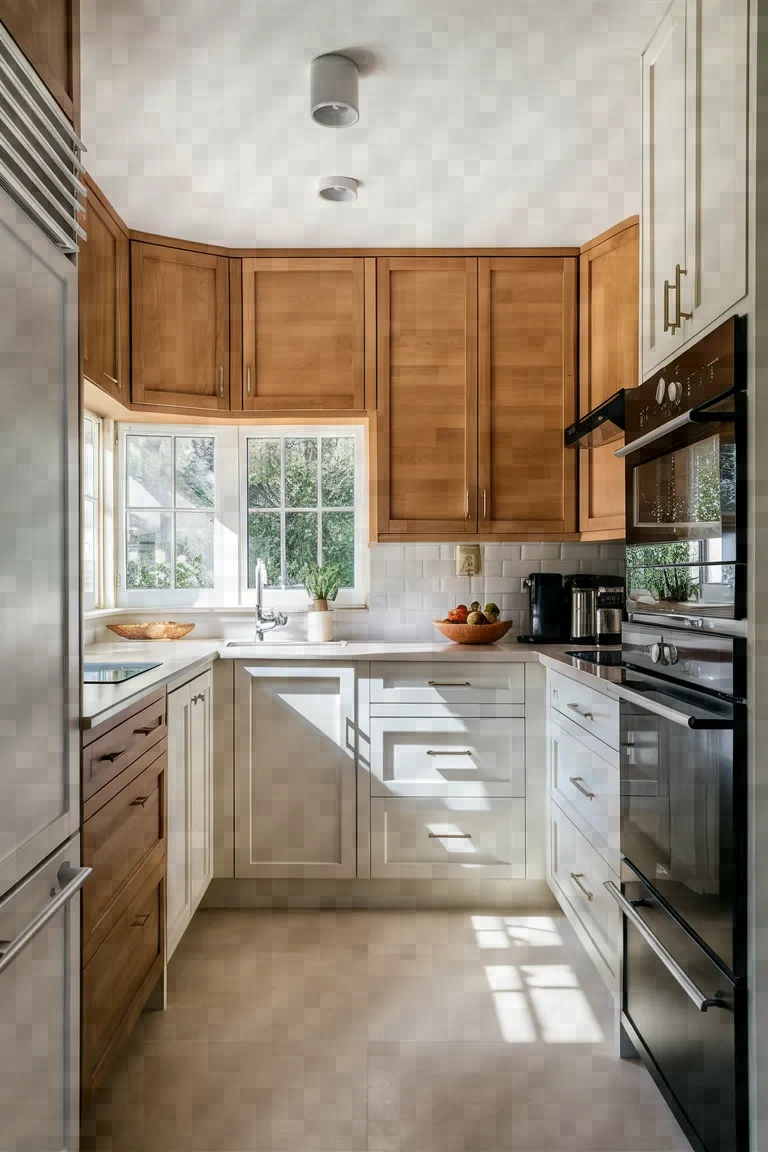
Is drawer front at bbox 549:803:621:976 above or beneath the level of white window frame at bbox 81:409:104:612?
beneath

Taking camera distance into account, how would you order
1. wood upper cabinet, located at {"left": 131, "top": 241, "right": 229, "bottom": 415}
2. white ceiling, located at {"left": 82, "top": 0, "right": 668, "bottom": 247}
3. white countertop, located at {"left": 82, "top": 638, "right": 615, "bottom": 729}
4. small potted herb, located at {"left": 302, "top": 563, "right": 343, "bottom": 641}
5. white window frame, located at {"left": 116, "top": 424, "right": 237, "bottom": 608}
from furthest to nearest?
white window frame, located at {"left": 116, "top": 424, "right": 237, "bottom": 608}
small potted herb, located at {"left": 302, "top": 563, "right": 343, "bottom": 641}
wood upper cabinet, located at {"left": 131, "top": 241, "right": 229, "bottom": 415}
white countertop, located at {"left": 82, "top": 638, "right": 615, "bottom": 729}
white ceiling, located at {"left": 82, "top": 0, "right": 668, "bottom": 247}

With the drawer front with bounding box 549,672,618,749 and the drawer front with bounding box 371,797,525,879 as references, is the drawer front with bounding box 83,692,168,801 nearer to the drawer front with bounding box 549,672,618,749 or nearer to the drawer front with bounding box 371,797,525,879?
the drawer front with bounding box 371,797,525,879

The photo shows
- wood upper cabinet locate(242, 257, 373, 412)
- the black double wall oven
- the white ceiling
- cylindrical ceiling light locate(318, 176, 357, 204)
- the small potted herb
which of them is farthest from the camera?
the small potted herb

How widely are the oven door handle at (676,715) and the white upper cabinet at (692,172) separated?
29.5 inches

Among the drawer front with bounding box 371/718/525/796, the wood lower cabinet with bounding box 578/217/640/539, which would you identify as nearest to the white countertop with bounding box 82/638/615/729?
the drawer front with bounding box 371/718/525/796

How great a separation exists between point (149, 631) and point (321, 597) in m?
0.72

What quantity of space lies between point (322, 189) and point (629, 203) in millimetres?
1092

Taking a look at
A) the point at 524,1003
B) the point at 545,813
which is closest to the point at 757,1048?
the point at 524,1003

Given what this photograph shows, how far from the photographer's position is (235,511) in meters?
3.40

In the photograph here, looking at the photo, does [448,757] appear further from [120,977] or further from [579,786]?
[120,977]

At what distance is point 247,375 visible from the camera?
3078mm

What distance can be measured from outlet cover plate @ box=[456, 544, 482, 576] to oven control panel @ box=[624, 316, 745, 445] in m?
1.45

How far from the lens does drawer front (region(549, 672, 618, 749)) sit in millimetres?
1996

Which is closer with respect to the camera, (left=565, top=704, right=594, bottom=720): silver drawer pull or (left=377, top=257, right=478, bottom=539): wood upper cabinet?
(left=565, top=704, right=594, bottom=720): silver drawer pull
